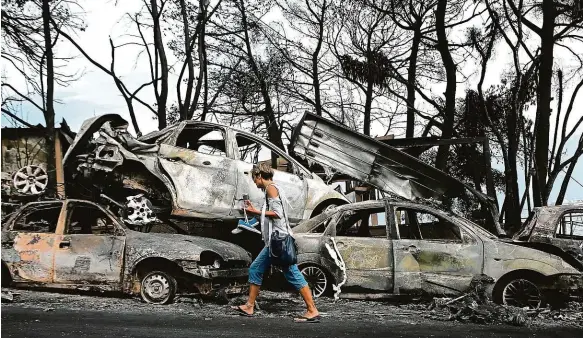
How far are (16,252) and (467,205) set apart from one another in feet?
19.4

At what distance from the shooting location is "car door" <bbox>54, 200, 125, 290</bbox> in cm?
698

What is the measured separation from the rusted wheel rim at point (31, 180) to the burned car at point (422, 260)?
3285mm

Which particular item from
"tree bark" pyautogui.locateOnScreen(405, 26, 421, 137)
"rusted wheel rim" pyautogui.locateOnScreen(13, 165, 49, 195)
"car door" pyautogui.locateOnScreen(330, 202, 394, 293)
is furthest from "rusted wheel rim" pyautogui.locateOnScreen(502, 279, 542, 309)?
"tree bark" pyautogui.locateOnScreen(405, 26, 421, 137)

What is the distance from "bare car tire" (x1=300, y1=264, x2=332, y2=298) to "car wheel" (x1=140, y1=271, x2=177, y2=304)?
160 cm

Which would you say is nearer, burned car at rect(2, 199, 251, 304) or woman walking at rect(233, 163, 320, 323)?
woman walking at rect(233, 163, 320, 323)

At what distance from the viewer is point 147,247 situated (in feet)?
22.9

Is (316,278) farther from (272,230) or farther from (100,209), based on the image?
(100,209)

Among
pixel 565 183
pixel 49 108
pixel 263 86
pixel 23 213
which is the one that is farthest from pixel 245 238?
pixel 263 86

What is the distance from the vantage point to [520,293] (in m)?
7.30

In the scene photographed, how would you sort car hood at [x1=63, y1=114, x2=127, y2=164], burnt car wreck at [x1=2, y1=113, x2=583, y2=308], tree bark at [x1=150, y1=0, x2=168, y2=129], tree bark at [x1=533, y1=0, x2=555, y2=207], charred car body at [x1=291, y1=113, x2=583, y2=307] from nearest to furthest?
burnt car wreck at [x1=2, y1=113, x2=583, y2=308] < charred car body at [x1=291, y1=113, x2=583, y2=307] < car hood at [x1=63, y1=114, x2=127, y2=164] < tree bark at [x1=533, y1=0, x2=555, y2=207] < tree bark at [x1=150, y1=0, x2=168, y2=129]

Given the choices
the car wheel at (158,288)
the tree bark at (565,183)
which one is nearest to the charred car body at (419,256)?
the car wheel at (158,288)

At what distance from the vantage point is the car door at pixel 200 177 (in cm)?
845

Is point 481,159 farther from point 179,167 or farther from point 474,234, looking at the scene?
point 179,167

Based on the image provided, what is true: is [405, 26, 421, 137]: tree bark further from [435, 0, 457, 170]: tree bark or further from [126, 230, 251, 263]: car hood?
[126, 230, 251, 263]: car hood
